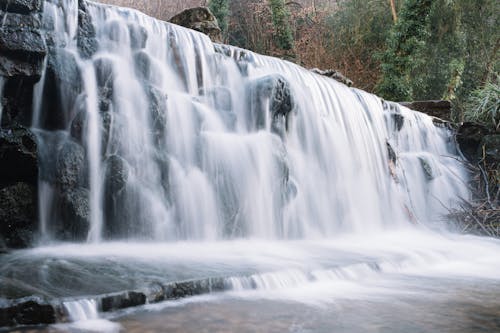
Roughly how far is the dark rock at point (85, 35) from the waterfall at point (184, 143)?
0.05 ft

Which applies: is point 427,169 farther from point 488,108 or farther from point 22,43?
point 22,43

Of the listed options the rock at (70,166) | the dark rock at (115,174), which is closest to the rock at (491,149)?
the dark rock at (115,174)

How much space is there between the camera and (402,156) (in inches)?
382

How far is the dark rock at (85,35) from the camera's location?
17.0ft

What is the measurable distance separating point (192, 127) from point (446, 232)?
518cm

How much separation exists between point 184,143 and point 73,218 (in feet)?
Answer: 5.40

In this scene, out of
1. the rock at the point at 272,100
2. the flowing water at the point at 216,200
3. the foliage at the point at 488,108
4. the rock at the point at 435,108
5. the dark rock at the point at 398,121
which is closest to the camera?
the flowing water at the point at 216,200

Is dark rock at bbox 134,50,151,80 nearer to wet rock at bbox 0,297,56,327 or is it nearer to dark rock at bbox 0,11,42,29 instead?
dark rock at bbox 0,11,42,29

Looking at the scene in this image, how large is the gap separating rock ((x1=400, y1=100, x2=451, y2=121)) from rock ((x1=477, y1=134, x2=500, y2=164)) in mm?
2951

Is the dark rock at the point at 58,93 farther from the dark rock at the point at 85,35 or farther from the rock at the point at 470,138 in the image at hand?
the rock at the point at 470,138

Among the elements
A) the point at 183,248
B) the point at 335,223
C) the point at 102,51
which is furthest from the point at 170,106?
the point at 335,223

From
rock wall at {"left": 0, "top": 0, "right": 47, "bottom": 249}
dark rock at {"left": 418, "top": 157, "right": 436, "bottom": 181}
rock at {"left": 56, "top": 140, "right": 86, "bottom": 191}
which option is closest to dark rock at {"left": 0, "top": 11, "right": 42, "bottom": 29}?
rock wall at {"left": 0, "top": 0, "right": 47, "bottom": 249}

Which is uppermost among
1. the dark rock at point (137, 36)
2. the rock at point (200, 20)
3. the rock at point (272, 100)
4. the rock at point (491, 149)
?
the rock at point (200, 20)

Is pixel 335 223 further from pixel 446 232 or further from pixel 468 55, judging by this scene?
pixel 468 55
